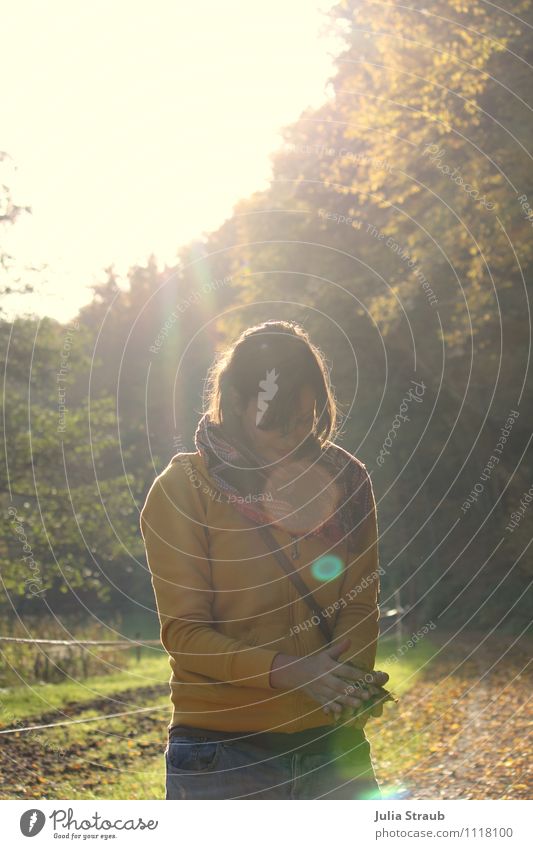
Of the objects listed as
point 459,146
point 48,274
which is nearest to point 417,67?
point 459,146

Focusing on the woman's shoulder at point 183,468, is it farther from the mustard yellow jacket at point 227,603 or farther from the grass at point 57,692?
the grass at point 57,692

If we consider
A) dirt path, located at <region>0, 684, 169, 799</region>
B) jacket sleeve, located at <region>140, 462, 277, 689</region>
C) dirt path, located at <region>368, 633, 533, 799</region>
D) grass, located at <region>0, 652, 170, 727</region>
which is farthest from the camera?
grass, located at <region>0, 652, 170, 727</region>

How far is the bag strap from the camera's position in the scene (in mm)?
3125

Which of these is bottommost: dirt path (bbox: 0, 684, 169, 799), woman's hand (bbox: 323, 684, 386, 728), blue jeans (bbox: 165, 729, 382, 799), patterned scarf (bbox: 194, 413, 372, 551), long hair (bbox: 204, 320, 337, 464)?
blue jeans (bbox: 165, 729, 382, 799)

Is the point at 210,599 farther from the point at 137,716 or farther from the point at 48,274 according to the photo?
the point at 137,716

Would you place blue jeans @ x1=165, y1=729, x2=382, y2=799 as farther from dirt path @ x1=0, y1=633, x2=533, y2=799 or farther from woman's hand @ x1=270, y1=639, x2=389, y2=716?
dirt path @ x1=0, y1=633, x2=533, y2=799

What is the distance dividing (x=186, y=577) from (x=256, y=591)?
0.21m

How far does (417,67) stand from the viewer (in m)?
14.5

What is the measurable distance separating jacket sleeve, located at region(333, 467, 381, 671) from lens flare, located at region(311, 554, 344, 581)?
30 millimetres

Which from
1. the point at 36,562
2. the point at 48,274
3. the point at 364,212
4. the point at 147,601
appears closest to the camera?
the point at 48,274

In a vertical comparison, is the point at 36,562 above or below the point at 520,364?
below

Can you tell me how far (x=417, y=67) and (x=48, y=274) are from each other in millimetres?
5632

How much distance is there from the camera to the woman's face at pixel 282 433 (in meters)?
3.21
